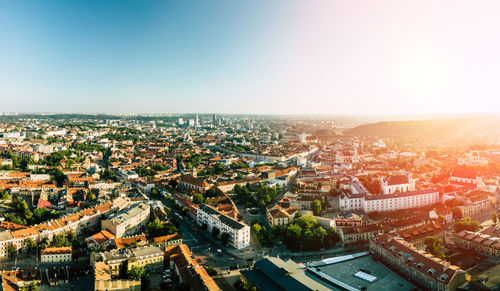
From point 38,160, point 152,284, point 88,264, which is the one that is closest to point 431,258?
point 152,284

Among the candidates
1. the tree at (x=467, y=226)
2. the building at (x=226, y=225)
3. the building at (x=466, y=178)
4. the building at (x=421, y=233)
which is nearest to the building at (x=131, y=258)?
the building at (x=226, y=225)

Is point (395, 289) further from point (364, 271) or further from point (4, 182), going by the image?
point (4, 182)

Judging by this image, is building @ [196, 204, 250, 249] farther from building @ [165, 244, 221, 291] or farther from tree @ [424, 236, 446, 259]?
tree @ [424, 236, 446, 259]

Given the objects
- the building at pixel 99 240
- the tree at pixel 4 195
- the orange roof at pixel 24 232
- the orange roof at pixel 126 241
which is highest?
the tree at pixel 4 195

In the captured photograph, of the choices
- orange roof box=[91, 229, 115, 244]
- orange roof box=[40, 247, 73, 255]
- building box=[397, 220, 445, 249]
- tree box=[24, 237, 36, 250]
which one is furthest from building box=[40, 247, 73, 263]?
building box=[397, 220, 445, 249]

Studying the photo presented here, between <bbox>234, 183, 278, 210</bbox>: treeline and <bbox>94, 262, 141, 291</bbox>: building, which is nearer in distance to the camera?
<bbox>94, 262, 141, 291</bbox>: building

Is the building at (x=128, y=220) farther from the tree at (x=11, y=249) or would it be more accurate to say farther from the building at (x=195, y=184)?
the building at (x=195, y=184)
